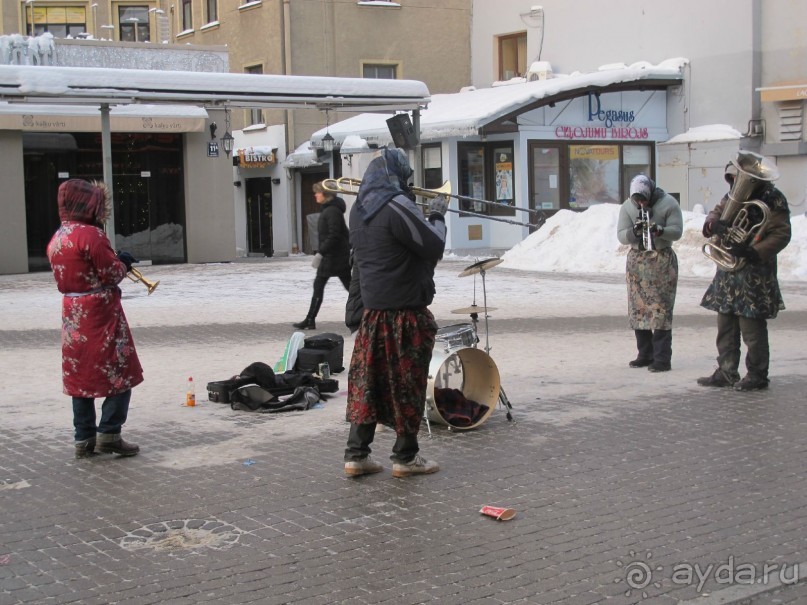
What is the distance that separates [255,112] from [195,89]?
16825mm

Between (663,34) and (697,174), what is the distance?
374cm

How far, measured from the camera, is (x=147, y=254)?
986 inches

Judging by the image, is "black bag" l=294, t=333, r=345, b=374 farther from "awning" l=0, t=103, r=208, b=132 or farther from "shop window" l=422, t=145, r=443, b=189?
"shop window" l=422, t=145, r=443, b=189

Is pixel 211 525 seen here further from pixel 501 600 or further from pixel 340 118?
pixel 340 118

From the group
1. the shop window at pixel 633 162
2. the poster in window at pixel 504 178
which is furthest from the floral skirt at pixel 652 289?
the shop window at pixel 633 162

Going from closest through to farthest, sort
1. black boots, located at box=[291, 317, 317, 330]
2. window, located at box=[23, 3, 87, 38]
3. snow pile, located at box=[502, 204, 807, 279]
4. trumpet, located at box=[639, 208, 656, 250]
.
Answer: trumpet, located at box=[639, 208, 656, 250] → black boots, located at box=[291, 317, 317, 330] → snow pile, located at box=[502, 204, 807, 279] → window, located at box=[23, 3, 87, 38]

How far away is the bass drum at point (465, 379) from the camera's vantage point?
23.8ft

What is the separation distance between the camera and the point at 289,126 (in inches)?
1199

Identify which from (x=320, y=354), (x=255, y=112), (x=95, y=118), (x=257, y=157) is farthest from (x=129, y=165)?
(x=320, y=354)

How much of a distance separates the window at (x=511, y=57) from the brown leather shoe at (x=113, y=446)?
26297mm

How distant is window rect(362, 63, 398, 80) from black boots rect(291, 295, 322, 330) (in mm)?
19310

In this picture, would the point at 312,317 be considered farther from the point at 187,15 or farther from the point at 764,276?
the point at 187,15

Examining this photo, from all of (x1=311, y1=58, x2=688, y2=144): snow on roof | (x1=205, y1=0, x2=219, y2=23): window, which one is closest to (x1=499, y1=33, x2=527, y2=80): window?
(x1=311, y1=58, x2=688, y2=144): snow on roof

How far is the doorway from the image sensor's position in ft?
106
